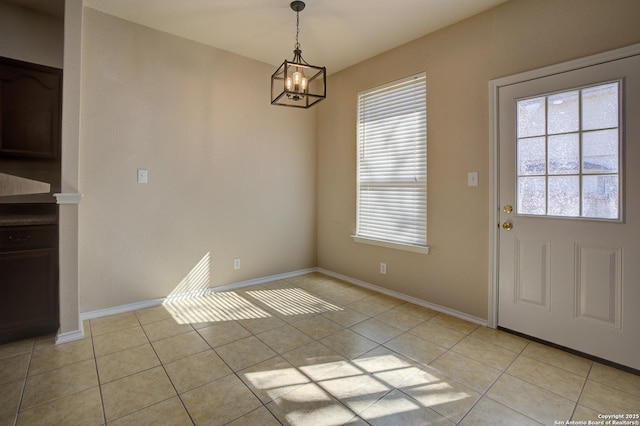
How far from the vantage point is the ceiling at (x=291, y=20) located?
2562 millimetres

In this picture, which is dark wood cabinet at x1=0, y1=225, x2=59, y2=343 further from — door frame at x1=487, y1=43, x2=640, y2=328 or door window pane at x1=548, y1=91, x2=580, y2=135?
door window pane at x1=548, y1=91, x2=580, y2=135

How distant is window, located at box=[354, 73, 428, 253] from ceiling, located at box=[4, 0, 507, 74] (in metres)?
0.51

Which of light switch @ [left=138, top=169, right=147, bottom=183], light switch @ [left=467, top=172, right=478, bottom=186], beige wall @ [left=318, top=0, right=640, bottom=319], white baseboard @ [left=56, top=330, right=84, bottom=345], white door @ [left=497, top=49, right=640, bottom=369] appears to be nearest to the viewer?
white door @ [left=497, top=49, right=640, bottom=369]

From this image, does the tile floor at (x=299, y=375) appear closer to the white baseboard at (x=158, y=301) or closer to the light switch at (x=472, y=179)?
the white baseboard at (x=158, y=301)

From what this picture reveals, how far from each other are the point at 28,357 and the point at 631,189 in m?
4.13

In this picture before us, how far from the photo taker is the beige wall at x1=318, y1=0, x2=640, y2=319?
7.13 feet

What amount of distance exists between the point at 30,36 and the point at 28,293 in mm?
2171

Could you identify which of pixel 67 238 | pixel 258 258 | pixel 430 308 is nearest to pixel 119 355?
pixel 67 238

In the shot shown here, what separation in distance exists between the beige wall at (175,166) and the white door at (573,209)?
8.19ft

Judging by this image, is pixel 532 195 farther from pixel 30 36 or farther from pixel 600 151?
pixel 30 36

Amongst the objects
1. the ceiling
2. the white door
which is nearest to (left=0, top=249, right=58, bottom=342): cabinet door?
the ceiling

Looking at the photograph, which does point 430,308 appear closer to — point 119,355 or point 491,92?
point 491,92

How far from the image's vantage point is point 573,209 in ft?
7.23

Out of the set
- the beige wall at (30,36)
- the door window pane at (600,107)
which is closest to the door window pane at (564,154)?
the door window pane at (600,107)
